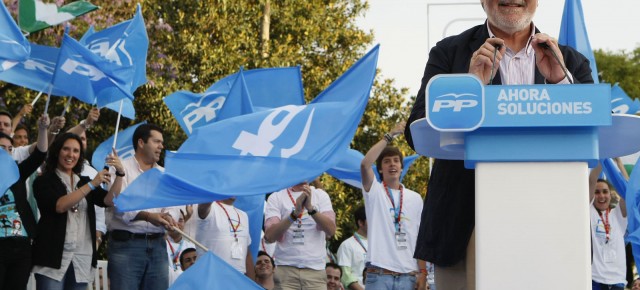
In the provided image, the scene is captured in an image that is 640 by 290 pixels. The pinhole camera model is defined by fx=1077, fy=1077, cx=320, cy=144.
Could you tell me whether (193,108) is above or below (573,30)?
below

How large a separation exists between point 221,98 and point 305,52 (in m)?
15.2

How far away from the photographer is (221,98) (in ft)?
40.2

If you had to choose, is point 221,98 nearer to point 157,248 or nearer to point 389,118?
point 157,248

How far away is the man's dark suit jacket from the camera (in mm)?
3957

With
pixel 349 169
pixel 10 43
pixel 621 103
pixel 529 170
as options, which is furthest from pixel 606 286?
pixel 529 170

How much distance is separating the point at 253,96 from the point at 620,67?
50.3 m

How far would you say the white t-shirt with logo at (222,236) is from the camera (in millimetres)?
10102

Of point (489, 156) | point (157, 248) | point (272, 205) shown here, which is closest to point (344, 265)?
point (272, 205)

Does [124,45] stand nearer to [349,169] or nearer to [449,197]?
[349,169]

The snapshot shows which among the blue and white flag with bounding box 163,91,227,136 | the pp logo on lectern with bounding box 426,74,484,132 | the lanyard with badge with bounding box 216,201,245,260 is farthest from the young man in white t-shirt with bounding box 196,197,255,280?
the pp logo on lectern with bounding box 426,74,484,132

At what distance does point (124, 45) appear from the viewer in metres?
11.4

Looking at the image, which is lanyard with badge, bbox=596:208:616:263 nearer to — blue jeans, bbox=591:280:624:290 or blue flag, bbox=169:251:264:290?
blue jeans, bbox=591:280:624:290

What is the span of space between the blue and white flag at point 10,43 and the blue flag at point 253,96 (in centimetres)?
205

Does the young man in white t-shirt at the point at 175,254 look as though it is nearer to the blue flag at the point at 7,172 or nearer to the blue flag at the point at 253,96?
the blue flag at the point at 253,96
